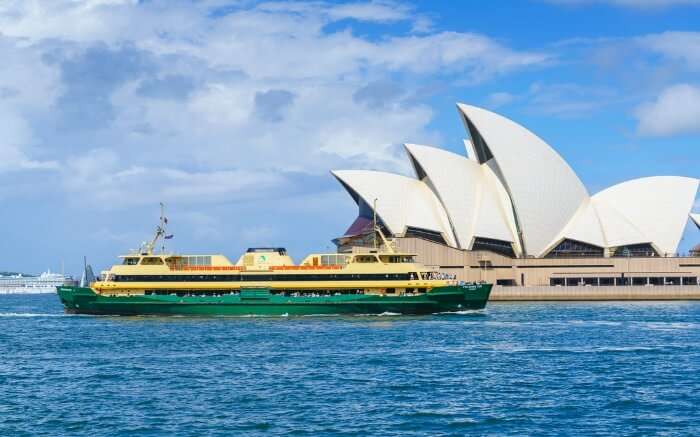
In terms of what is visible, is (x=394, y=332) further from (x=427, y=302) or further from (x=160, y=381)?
(x=160, y=381)

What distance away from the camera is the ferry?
5853cm

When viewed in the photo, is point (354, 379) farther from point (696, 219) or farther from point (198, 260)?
point (696, 219)

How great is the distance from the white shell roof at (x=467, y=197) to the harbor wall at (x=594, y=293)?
249 inches

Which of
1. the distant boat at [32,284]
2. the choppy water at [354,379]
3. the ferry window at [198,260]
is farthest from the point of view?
the distant boat at [32,284]

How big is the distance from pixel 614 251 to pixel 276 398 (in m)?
65.2

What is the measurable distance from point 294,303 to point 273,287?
5.99ft

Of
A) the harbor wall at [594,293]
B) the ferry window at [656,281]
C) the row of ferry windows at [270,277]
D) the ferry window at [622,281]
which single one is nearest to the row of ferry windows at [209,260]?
the row of ferry windows at [270,277]

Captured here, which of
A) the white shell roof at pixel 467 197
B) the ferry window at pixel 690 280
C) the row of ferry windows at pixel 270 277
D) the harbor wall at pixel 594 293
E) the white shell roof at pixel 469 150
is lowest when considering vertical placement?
the harbor wall at pixel 594 293

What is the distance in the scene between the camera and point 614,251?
8794cm

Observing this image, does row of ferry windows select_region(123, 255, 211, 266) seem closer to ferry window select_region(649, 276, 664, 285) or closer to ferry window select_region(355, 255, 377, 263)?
ferry window select_region(355, 255, 377, 263)

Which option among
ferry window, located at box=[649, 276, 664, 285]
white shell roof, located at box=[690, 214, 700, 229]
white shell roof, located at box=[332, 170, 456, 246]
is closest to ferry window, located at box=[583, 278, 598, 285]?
ferry window, located at box=[649, 276, 664, 285]

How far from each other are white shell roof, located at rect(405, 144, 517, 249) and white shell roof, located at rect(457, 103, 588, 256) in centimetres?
211

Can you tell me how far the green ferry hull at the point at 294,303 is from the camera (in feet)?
191

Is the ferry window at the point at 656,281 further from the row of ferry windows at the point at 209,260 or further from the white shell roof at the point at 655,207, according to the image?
the row of ferry windows at the point at 209,260
